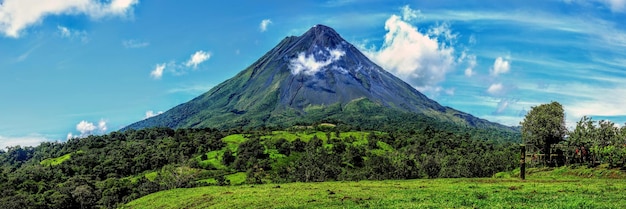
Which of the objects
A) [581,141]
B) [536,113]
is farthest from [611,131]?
[536,113]

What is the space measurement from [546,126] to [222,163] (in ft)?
358

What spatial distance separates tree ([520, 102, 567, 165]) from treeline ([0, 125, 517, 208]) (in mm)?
22032

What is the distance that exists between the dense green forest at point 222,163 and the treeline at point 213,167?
0.24 meters

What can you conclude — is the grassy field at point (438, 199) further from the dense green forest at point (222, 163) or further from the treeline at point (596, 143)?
the dense green forest at point (222, 163)

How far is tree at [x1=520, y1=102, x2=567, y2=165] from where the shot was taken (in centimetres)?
7288

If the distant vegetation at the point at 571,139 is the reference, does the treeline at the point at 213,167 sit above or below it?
below

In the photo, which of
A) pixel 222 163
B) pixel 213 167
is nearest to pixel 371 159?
pixel 213 167

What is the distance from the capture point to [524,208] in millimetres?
25266

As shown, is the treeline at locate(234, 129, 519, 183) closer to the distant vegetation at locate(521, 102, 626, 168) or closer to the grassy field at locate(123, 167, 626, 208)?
the distant vegetation at locate(521, 102, 626, 168)

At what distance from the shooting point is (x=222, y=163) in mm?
155875

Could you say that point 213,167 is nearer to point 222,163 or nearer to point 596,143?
point 222,163

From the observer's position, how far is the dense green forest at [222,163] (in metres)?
105

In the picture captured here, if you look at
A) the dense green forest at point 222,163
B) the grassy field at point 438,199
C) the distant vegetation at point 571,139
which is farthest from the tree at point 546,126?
the grassy field at point 438,199

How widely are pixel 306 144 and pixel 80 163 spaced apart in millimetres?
81960
